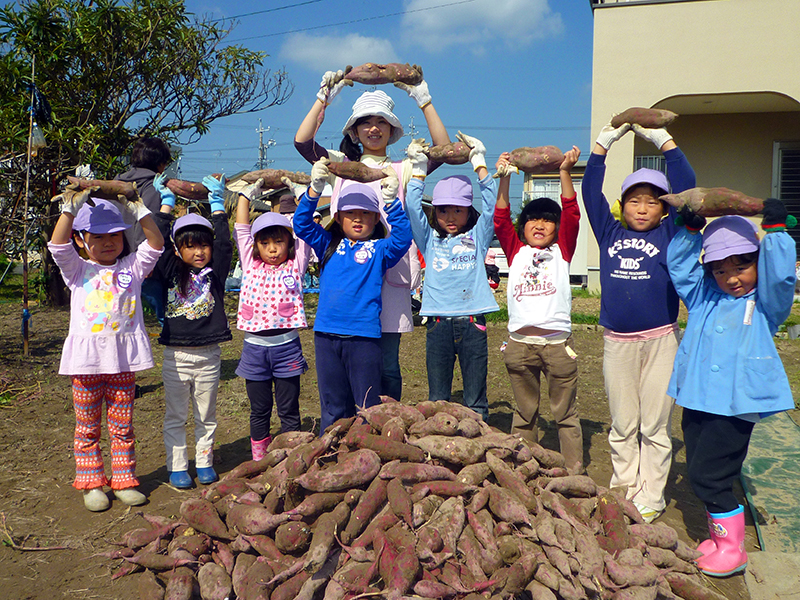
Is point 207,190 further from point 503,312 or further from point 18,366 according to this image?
point 503,312

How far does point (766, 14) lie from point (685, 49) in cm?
140

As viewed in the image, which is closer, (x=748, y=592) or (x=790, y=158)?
(x=748, y=592)

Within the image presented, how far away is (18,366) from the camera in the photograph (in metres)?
6.47

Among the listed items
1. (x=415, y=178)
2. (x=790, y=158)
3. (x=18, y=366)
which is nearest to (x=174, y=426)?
(x=415, y=178)

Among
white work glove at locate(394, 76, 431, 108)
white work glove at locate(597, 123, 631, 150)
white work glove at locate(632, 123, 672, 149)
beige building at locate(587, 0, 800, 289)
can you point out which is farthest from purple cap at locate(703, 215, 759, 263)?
beige building at locate(587, 0, 800, 289)

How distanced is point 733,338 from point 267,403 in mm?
2611

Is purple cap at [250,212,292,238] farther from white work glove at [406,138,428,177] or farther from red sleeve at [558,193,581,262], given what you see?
red sleeve at [558,193,581,262]

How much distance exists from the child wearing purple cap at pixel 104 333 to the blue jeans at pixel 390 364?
1.38m

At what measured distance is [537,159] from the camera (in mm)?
3510

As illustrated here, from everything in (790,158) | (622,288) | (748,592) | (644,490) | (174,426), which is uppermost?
(790,158)

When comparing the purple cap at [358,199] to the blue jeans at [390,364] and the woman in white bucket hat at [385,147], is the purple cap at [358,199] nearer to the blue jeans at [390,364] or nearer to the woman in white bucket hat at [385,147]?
the woman in white bucket hat at [385,147]

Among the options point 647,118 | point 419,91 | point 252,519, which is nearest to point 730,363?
point 647,118

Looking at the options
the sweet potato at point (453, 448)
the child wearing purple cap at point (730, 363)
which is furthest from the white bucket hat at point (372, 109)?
the sweet potato at point (453, 448)

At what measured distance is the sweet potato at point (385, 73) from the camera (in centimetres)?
374
